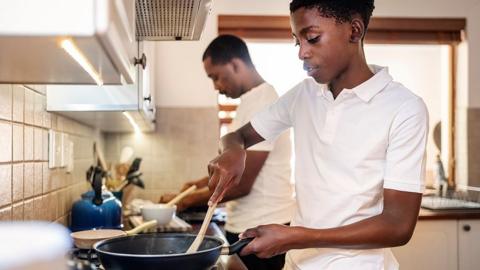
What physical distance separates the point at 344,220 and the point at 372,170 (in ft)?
0.43

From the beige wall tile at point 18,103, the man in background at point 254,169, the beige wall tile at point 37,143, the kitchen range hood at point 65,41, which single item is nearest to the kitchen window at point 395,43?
the man in background at point 254,169

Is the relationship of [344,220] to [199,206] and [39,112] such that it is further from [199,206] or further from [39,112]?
[199,206]

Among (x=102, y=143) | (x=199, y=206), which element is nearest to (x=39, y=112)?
(x=199, y=206)

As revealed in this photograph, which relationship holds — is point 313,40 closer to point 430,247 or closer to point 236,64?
point 236,64

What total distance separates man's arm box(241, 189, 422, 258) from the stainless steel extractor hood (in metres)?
0.47

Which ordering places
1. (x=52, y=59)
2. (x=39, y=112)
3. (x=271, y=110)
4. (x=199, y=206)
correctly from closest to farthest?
(x=52, y=59) < (x=39, y=112) < (x=271, y=110) < (x=199, y=206)

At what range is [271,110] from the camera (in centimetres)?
149

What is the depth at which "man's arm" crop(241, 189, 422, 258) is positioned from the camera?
106cm

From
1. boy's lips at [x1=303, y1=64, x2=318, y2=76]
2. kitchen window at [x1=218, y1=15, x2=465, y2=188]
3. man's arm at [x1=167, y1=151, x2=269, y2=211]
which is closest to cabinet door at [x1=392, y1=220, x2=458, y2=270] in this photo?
kitchen window at [x1=218, y1=15, x2=465, y2=188]

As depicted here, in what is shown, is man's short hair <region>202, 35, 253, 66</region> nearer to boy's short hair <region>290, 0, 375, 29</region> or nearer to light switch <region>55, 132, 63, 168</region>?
light switch <region>55, 132, 63, 168</region>

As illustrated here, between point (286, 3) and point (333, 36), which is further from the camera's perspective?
point (286, 3)

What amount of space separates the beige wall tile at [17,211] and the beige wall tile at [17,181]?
1cm

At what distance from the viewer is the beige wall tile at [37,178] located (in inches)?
50.8

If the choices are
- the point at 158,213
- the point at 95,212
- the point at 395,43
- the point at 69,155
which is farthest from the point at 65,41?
the point at 395,43
